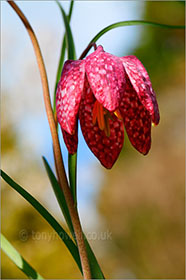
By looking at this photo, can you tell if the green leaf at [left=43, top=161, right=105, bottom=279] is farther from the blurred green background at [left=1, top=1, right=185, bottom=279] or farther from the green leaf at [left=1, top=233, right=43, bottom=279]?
the blurred green background at [left=1, top=1, right=185, bottom=279]

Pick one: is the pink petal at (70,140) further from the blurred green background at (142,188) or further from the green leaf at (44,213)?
the blurred green background at (142,188)

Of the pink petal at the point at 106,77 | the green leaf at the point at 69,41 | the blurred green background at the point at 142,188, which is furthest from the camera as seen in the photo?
the blurred green background at the point at 142,188

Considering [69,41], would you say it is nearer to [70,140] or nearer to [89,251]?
[70,140]

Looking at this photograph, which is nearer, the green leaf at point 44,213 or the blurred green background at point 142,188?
the green leaf at point 44,213

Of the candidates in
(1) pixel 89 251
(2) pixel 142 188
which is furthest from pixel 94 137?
(2) pixel 142 188

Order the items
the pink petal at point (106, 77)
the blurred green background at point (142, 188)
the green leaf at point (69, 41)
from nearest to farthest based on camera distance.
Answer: the pink petal at point (106, 77), the green leaf at point (69, 41), the blurred green background at point (142, 188)

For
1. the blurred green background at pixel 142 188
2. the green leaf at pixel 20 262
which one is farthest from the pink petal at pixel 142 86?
the blurred green background at pixel 142 188

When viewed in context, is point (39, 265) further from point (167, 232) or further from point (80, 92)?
point (80, 92)

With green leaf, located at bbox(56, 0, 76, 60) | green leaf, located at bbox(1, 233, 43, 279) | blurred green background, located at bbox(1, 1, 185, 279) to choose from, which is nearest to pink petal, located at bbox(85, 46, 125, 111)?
green leaf, located at bbox(56, 0, 76, 60)

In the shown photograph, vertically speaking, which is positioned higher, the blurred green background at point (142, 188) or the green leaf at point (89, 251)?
the green leaf at point (89, 251)
